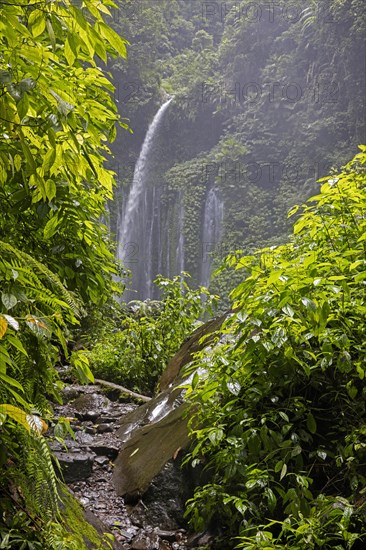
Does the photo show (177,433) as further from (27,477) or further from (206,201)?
(206,201)

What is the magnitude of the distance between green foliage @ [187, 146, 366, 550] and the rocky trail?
24 cm

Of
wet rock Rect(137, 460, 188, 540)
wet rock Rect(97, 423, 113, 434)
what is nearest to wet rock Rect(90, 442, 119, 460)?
wet rock Rect(97, 423, 113, 434)

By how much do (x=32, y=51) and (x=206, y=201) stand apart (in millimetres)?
21113

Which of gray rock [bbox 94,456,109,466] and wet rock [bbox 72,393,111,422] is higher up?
wet rock [bbox 72,393,111,422]

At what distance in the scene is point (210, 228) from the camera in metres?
21.5

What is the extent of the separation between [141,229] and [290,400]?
19.8 meters

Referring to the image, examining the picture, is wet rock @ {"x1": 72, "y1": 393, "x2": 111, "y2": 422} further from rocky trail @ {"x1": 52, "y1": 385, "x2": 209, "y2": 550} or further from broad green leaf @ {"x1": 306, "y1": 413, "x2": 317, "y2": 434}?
broad green leaf @ {"x1": 306, "y1": 413, "x2": 317, "y2": 434}

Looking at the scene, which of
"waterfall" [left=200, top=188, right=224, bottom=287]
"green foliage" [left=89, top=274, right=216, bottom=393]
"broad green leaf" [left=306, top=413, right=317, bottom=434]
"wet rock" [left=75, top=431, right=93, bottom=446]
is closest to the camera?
"broad green leaf" [left=306, top=413, right=317, bottom=434]

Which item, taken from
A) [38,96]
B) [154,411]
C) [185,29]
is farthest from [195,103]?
[38,96]

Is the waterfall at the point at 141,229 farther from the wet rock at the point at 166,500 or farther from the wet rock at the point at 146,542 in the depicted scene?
the wet rock at the point at 146,542

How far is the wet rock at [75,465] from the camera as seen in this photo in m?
3.17

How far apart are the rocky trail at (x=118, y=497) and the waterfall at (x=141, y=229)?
16212 mm

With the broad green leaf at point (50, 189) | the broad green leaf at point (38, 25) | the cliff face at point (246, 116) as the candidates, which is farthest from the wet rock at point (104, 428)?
the cliff face at point (246, 116)

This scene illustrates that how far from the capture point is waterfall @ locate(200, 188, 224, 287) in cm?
2089
